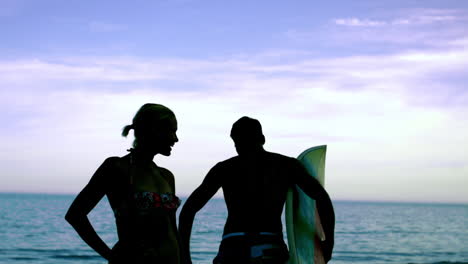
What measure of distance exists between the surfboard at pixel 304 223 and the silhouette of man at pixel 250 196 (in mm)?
575

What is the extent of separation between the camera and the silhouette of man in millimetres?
4316

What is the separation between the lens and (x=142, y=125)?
3.35 metres

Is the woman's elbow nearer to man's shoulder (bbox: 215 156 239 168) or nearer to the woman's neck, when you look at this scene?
the woman's neck

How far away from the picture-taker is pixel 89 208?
3.09 metres

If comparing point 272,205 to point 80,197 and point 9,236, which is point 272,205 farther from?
point 9,236

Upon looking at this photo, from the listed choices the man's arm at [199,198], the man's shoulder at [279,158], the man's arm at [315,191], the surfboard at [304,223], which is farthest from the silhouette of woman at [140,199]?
the surfboard at [304,223]

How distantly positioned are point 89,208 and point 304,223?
2526 millimetres

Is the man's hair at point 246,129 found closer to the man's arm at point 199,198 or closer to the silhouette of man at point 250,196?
the silhouette of man at point 250,196

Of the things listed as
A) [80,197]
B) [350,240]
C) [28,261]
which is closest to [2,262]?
[28,261]

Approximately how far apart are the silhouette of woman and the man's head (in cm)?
100

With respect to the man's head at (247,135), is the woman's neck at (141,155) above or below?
below

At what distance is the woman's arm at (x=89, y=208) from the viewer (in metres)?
3.06

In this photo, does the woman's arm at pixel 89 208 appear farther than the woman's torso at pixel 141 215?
No

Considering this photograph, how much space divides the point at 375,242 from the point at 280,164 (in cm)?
3166
